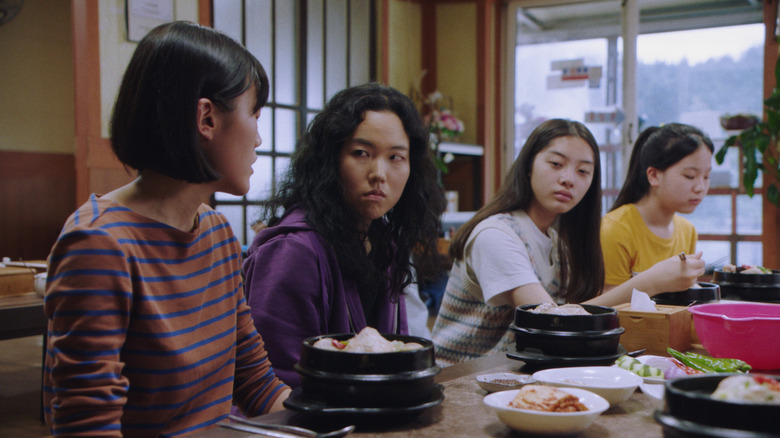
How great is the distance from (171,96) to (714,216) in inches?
246

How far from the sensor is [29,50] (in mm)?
5820

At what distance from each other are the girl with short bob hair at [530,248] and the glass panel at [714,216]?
4346mm

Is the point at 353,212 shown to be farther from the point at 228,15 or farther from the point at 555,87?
the point at 555,87

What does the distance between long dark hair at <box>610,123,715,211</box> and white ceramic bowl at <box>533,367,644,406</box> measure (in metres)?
1.95

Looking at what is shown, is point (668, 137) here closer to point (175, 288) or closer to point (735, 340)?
point (735, 340)

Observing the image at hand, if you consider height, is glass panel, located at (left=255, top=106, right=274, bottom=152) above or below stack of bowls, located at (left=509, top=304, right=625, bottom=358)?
above

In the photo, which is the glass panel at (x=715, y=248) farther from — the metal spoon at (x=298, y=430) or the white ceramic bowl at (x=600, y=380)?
the metal spoon at (x=298, y=430)

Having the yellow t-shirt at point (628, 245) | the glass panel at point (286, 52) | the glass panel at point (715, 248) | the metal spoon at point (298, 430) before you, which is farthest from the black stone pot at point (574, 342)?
the glass panel at point (715, 248)

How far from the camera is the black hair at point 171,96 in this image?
986mm

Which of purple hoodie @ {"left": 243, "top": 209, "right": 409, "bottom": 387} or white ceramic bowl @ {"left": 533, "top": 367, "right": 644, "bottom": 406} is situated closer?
white ceramic bowl @ {"left": 533, "top": 367, "right": 644, "bottom": 406}

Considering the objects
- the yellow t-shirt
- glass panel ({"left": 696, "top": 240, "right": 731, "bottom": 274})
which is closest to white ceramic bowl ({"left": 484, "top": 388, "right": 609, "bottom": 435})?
the yellow t-shirt

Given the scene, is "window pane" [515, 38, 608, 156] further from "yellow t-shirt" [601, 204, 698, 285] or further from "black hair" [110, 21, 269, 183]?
"black hair" [110, 21, 269, 183]

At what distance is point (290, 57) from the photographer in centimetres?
497

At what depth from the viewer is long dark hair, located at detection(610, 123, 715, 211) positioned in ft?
8.92
